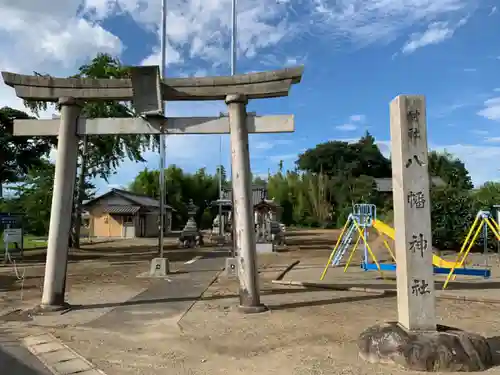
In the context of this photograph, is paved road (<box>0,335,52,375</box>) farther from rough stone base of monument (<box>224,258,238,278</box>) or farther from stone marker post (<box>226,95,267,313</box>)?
rough stone base of monument (<box>224,258,238,278</box>)

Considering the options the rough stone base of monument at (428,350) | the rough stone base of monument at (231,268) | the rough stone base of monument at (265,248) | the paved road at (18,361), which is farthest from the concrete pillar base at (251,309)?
the rough stone base of monument at (265,248)

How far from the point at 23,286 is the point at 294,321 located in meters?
7.22

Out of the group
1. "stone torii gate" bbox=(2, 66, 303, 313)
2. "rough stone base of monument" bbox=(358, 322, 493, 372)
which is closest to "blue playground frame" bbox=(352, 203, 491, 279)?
"stone torii gate" bbox=(2, 66, 303, 313)

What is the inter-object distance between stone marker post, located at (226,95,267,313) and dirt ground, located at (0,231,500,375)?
1.36 feet

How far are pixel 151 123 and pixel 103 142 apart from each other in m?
15.7

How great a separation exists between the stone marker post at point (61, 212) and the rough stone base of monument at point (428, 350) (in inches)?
197

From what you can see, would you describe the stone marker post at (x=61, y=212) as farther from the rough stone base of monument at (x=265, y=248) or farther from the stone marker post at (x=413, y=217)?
the rough stone base of monument at (x=265, y=248)

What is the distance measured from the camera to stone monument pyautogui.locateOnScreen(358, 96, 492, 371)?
454 cm

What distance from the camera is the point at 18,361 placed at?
4.96 meters

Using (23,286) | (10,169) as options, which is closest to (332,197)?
(10,169)

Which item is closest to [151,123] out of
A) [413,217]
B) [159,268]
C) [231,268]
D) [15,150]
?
[413,217]

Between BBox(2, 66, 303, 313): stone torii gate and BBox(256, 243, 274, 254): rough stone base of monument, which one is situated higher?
BBox(2, 66, 303, 313): stone torii gate

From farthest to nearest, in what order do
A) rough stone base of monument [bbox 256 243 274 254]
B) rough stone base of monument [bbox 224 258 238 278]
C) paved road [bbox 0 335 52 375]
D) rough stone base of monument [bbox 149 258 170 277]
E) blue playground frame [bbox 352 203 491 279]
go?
rough stone base of monument [bbox 256 243 274 254]
rough stone base of monument [bbox 149 258 170 277]
rough stone base of monument [bbox 224 258 238 278]
blue playground frame [bbox 352 203 491 279]
paved road [bbox 0 335 52 375]

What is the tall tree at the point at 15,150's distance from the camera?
17.9 meters
